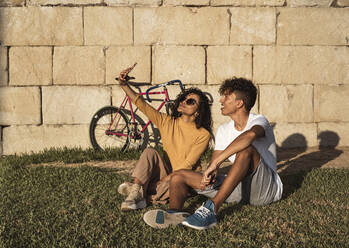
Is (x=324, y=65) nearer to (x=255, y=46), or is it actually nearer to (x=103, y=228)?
(x=255, y=46)

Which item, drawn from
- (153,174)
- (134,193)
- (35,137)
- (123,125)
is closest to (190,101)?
(153,174)

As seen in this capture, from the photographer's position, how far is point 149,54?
635 cm

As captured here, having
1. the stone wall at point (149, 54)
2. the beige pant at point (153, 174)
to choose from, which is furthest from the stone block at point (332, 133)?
the beige pant at point (153, 174)

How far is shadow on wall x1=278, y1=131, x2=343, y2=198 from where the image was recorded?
14.4ft

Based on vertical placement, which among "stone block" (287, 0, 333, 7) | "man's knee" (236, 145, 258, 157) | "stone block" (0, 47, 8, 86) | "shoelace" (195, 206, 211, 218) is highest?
"stone block" (287, 0, 333, 7)

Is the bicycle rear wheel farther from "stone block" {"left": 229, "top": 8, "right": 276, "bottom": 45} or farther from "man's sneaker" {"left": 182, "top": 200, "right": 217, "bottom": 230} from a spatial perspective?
"man's sneaker" {"left": 182, "top": 200, "right": 217, "bottom": 230}

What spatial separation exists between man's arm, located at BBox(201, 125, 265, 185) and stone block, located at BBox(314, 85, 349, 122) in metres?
4.07

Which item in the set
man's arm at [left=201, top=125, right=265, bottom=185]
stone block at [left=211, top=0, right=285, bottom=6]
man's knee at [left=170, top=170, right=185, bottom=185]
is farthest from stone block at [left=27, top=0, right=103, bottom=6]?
man's arm at [left=201, top=125, right=265, bottom=185]

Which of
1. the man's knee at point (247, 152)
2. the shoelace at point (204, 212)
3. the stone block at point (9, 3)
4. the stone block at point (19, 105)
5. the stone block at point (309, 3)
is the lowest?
the shoelace at point (204, 212)

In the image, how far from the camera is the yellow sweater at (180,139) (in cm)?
343

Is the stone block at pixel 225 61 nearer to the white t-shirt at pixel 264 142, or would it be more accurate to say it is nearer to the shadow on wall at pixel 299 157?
the shadow on wall at pixel 299 157

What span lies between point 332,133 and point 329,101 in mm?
611

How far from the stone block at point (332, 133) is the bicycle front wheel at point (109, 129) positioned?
3662 millimetres

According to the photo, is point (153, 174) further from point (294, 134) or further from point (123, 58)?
point (294, 134)
